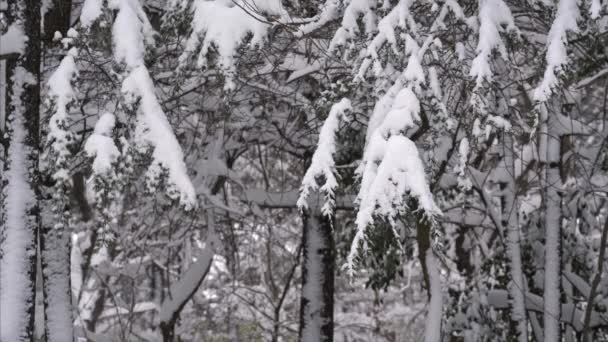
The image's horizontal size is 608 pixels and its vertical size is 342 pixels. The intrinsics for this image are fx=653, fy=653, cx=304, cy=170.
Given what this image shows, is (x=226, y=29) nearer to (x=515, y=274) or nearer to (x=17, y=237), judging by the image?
(x=17, y=237)

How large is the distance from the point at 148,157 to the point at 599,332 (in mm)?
7731

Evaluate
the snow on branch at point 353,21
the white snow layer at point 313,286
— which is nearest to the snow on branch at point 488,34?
the snow on branch at point 353,21

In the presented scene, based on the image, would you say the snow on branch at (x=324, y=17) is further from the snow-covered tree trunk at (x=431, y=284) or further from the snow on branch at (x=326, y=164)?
the snow-covered tree trunk at (x=431, y=284)

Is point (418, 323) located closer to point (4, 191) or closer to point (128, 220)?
point (128, 220)

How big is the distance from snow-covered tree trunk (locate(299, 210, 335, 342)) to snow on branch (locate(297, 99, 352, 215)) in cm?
340

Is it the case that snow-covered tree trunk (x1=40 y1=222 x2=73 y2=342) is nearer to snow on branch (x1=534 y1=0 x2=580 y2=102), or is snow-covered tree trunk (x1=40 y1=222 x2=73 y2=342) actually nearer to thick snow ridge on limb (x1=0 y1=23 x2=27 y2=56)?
thick snow ridge on limb (x1=0 y1=23 x2=27 y2=56)

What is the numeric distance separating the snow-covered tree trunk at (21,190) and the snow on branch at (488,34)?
3.85 metres

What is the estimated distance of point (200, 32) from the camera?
5781 millimetres

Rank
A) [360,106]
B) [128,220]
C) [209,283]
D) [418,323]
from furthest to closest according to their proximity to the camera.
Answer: [418,323] → [209,283] → [128,220] → [360,106]

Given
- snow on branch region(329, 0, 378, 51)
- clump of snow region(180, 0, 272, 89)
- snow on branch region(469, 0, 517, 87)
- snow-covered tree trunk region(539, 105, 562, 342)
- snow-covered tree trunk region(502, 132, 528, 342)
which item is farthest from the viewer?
snow-covered tree trunk region(502, 132, 528, 342)

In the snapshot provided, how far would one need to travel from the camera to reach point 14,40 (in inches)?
230

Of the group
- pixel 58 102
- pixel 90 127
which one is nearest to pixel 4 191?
pixel 58 102

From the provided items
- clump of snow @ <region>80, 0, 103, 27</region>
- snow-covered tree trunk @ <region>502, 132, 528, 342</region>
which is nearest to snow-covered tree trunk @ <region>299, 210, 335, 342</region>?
snow-covered tree trunk @ <region>502, 132, 528, 342</region>

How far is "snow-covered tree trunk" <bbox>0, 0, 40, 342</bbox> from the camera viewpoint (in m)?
5.56
